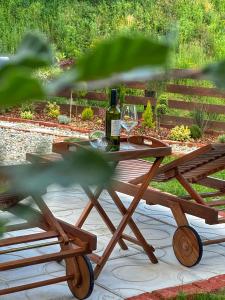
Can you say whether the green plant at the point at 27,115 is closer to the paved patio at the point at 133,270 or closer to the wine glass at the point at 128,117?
the paved patio at the point at 133,270

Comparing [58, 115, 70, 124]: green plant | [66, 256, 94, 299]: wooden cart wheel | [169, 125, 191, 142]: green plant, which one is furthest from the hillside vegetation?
[66, 256, 94, 299]: wooden cart wheel

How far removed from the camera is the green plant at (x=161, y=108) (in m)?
9.73

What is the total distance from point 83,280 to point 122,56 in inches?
109

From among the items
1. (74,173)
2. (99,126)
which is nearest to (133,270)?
(74,173)

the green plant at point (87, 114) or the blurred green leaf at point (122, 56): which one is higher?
the blurred green leaf at point (122, 56)

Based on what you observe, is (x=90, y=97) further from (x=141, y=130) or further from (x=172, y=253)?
(x=172, y=253)

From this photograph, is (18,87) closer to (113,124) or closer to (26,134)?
(113,124)

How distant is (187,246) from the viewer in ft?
11.5

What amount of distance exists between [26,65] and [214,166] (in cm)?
381

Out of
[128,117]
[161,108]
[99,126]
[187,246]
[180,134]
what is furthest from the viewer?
[99,126]

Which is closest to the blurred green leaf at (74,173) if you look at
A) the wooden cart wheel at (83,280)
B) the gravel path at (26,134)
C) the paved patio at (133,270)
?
the paved patio at (133,270)

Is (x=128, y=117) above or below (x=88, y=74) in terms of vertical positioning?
below

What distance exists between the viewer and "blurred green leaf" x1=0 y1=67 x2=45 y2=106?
21cm

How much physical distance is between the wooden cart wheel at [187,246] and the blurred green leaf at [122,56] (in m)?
3.29
